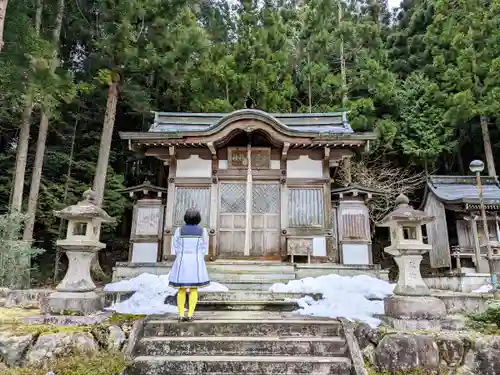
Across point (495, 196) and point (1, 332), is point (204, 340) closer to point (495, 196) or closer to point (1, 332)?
point (1, 332)

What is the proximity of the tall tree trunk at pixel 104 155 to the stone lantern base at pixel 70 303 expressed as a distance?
7369 mm

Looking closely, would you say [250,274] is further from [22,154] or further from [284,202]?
[22,154]

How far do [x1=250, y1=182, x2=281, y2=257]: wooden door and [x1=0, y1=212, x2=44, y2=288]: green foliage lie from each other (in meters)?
5.93

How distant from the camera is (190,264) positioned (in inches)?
181

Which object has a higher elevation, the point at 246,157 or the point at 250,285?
the point at 246,157

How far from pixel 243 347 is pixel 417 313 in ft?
7.54

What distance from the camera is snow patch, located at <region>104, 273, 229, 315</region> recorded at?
17.5 feet

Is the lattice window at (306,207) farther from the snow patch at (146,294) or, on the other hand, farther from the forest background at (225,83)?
the forest background at (225,83)

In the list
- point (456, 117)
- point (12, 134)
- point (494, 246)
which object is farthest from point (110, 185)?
point (456, 117)

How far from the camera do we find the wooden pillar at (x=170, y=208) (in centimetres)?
933

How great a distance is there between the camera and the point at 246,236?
9.02 meters

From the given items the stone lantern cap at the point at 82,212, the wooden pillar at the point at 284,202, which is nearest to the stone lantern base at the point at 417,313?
the stone lantern cap at the point at 82,212

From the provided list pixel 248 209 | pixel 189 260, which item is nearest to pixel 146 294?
pixel 189 260

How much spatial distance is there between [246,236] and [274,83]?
9025 millimetres
